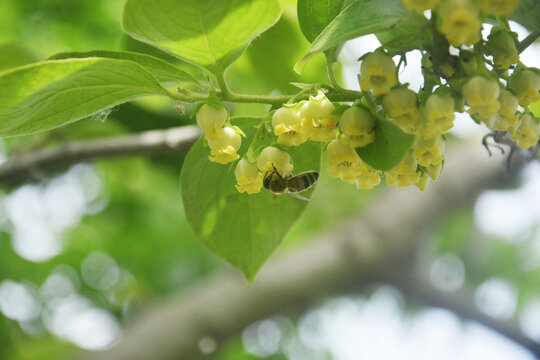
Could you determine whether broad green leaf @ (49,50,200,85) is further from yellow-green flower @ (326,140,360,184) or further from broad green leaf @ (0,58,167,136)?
yellow-green flower @ (326,140,360,184)

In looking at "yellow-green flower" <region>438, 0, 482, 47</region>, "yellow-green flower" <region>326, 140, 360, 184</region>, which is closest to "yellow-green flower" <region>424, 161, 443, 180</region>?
"yellow-green flower" <region>326, 140, 360, 184</region>

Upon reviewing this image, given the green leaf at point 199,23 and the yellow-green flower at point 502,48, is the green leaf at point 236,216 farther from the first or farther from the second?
the yellow-green flower at point 502,48

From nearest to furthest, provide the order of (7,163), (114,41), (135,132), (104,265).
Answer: (7,163), (135,132), (114,41), (104,265)

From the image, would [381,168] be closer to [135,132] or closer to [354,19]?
[354,19]

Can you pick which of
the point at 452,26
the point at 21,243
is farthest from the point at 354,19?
the point at 21,243

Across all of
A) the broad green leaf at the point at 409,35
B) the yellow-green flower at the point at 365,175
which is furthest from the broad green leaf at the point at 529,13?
the yellow-green flower at the point at 365,175
